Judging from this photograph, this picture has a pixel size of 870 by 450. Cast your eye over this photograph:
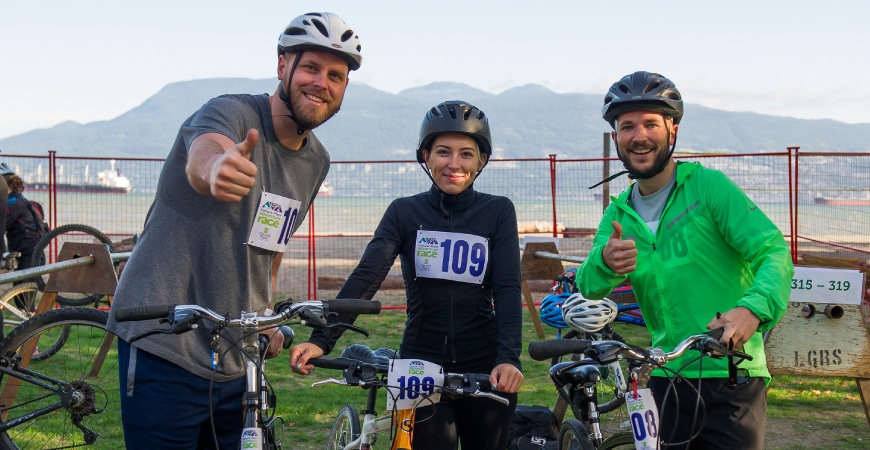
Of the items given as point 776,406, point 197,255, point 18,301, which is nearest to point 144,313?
point 197,255

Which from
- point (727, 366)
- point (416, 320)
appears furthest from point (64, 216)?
point (727, 366)

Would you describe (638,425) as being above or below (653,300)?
below

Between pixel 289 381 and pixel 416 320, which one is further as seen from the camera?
pixel 289 381

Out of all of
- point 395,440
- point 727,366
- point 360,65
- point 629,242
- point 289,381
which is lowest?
point 289,381

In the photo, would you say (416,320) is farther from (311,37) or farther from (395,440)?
(311,37)

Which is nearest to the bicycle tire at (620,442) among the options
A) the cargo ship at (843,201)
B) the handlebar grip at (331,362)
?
the handlebar grip at (331,362)

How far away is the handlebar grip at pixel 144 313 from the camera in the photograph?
288cm

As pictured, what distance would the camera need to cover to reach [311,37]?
3467mm

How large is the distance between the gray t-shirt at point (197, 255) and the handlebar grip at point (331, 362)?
0.26 meters

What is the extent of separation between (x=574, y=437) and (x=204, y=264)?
99.5 inches

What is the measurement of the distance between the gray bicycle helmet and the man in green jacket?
1026 mm

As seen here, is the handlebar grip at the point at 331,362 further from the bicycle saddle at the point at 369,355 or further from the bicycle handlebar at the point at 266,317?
the bicycle handlebar at the point at 266,317

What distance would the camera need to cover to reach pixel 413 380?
3.59 m

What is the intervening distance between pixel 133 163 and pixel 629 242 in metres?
14.2
